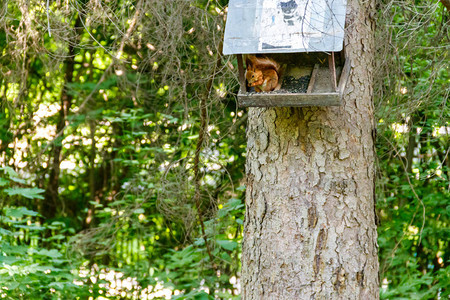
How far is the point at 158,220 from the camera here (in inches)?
235

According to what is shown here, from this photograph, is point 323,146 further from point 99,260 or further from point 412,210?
point 99,260

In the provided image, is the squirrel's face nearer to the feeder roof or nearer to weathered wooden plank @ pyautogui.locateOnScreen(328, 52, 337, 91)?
the feeder roof

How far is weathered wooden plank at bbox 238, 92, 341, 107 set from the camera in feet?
6.79

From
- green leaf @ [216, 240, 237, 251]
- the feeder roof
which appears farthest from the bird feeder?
green leaf @ [216, 240, 237, 251]

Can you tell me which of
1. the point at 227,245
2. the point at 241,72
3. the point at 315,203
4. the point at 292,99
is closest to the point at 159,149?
the point at 227,245

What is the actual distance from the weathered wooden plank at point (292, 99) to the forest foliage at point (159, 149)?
0.85 meters

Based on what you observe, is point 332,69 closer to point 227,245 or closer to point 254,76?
point 254,76

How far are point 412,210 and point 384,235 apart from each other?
36cm

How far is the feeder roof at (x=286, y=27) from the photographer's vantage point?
2100mm

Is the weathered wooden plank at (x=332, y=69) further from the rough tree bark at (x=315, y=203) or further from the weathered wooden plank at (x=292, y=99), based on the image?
the rough tree bark at (x=315, y=203)

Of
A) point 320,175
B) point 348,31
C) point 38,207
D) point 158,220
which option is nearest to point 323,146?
point 320,175

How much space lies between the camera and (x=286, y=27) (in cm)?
216

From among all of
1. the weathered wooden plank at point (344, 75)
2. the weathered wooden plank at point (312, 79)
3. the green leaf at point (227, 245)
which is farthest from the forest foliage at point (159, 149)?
the weathered wooden plank at point (312, 79)

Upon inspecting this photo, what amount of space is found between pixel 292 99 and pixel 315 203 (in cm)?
48
